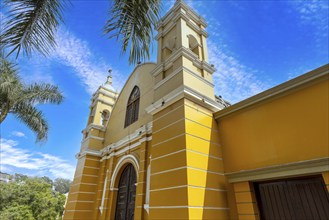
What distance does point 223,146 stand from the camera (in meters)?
5.21

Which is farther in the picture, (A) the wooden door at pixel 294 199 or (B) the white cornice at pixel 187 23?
(B) the white cornice at pixel 187 23

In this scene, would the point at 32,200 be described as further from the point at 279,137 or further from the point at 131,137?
the point at 279,137

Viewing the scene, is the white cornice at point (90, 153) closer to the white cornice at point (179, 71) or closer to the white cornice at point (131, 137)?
the white cornice at point (131, 137)

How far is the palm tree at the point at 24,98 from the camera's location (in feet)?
25.0

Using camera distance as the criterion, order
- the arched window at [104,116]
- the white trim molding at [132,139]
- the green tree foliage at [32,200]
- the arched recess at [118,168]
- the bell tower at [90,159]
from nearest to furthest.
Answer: the white trim molding at [132,139], the arched recess at [118,168], the bell tower at [90,159], the arched window at [104,116], the green tree foliage at [32,200]

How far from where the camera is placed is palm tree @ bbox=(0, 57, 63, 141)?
7.61 meters

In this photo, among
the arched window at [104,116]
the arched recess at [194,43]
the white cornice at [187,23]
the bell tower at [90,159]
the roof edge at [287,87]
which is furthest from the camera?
the arched window at [104,116]

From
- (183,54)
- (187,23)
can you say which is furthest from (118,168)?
(187,23)

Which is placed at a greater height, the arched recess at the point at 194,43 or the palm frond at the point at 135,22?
the arched recess at the point at 194,43

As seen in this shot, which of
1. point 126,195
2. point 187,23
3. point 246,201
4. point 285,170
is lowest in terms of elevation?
point 246,201

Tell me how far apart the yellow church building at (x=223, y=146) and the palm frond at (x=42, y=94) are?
5087 millimetres

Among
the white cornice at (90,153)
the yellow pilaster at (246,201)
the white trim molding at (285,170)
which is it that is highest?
the white cornice at (90,153)

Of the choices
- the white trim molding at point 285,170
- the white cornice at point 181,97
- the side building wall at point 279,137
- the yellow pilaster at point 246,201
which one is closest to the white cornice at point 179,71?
the white cornice at point 181,97

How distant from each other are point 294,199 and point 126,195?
244 inches
